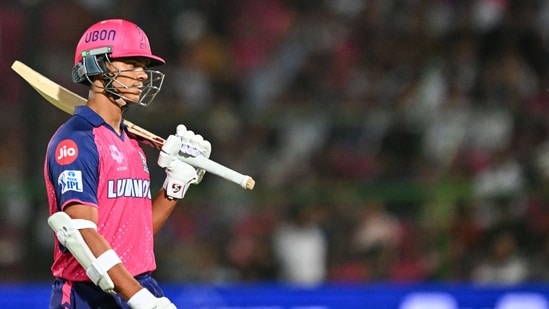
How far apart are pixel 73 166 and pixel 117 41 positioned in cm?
57

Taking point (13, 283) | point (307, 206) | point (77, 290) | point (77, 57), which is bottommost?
point (77, 290)

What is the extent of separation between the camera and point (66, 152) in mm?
4199

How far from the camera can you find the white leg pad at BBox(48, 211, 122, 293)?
4066 millimetres

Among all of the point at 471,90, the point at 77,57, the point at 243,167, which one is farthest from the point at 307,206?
the point at 77,57

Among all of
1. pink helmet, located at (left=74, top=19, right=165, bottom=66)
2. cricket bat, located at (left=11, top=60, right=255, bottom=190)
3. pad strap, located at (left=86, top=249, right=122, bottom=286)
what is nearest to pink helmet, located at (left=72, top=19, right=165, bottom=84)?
pink helmet, located at (left=74, top=19, right=165, bottom=66)

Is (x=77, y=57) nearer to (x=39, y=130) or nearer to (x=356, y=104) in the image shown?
(x=39, y=130)

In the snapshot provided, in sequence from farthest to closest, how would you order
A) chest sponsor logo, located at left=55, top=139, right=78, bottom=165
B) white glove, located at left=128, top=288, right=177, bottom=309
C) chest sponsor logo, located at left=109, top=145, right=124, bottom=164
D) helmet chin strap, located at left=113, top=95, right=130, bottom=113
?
helmet chin strap, located at left=113, top=95, right=130, bottom=113 < chest sponsor logo, located at left=109, top=145, right=124, bottom=164 < chest sponsor logo, located at left=55, top=139, right=78, bottom=165 < white glove, located at left=128, top=288, right=177, bottom=309

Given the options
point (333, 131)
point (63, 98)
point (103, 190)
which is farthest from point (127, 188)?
point (333, 131)

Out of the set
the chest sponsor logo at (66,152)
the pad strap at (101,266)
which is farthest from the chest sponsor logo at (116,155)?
the pad strap at (101,266)

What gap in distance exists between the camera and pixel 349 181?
8.73 meters

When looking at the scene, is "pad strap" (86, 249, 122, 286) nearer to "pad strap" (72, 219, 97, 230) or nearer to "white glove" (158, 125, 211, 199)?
"pad strap" (72, 219, 97, 230)

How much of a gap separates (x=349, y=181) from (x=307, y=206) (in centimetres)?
39

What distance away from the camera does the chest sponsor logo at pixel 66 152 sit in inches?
165

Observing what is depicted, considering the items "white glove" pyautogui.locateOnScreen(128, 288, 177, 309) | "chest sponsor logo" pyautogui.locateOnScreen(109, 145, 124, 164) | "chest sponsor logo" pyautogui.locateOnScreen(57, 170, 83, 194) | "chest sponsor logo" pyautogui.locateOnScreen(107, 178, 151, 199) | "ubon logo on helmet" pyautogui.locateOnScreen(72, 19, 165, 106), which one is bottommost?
"white glove" pyautogui.locateOnScreen(128, 288, 177, 309)
